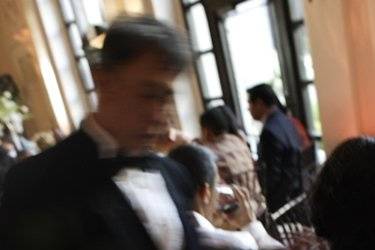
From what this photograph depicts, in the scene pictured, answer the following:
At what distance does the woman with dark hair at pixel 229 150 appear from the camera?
10.3ft

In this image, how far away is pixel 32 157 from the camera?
88 cm

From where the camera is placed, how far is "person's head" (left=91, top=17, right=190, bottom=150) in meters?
0.89

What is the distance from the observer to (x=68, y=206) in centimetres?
84

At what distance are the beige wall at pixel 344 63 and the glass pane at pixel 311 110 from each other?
2.41 feet

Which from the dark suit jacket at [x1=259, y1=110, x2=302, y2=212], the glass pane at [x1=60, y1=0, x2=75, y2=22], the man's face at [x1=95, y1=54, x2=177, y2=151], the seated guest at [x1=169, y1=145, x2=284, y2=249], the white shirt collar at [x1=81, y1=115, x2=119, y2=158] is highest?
the glass pane at [x1=60, y1=0, x2=75, y2=22]

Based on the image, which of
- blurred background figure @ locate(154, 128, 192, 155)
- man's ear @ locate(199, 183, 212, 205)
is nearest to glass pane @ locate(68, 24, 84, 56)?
blurred background figure @ locate(154, 128, 192, 155)

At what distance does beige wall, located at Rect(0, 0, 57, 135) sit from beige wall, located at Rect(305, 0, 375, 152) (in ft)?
22.2

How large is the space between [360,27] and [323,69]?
1.52 ft

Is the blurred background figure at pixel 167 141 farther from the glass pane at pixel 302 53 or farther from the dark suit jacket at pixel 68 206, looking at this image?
the glass pane at pixel 302 53

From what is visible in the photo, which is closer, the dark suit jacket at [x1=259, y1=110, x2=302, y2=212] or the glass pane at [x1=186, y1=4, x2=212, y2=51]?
the dark suit jacket at [x1=259, y1=110, x2=302, y2=212]

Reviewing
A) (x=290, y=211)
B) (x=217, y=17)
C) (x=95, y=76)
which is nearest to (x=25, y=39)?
(x=217, y=17)

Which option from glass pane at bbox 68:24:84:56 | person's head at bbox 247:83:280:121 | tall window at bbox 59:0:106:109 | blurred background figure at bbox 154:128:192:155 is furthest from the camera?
glass pane at bbox 68:24:84:56

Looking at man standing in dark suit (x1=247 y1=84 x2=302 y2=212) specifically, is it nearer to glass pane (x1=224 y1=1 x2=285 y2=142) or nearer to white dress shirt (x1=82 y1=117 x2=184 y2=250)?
glass pane (x1=224 y1=1 x2=285 y2=142)

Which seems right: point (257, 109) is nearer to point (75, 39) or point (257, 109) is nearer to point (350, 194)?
point (350, 194)
